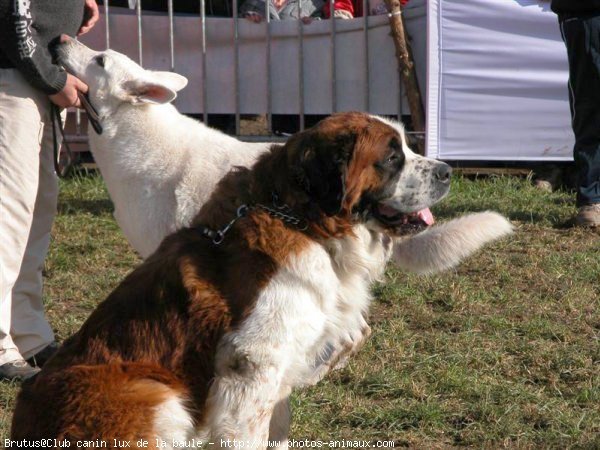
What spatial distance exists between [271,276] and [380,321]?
7.71 ft

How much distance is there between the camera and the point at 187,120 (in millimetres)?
5387

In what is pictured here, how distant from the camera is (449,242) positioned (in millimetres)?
4051

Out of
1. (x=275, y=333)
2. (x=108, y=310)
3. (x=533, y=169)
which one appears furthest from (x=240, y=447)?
(x=533, y=169)

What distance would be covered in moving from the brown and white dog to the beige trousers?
4.36 feet

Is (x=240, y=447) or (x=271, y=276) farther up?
(x=271, y=276)

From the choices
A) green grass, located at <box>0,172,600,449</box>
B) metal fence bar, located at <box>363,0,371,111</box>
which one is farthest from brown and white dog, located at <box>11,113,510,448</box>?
metal fence bar, located at <box>363,0,371,111</box>

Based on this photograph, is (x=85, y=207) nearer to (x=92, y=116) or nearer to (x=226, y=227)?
(x=92, y=116)

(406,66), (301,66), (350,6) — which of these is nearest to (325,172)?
(406,66)

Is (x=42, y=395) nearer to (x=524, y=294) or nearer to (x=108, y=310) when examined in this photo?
(x=108, y=310)

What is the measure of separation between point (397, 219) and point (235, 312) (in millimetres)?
762

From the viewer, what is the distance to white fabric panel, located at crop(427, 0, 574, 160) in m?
8.49

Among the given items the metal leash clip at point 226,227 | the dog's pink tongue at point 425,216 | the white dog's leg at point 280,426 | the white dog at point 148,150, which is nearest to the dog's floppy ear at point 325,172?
the metal leash clip at point 226,227

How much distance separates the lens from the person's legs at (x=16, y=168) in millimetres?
4668

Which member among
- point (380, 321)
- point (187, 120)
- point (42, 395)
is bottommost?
point (380, 321)
